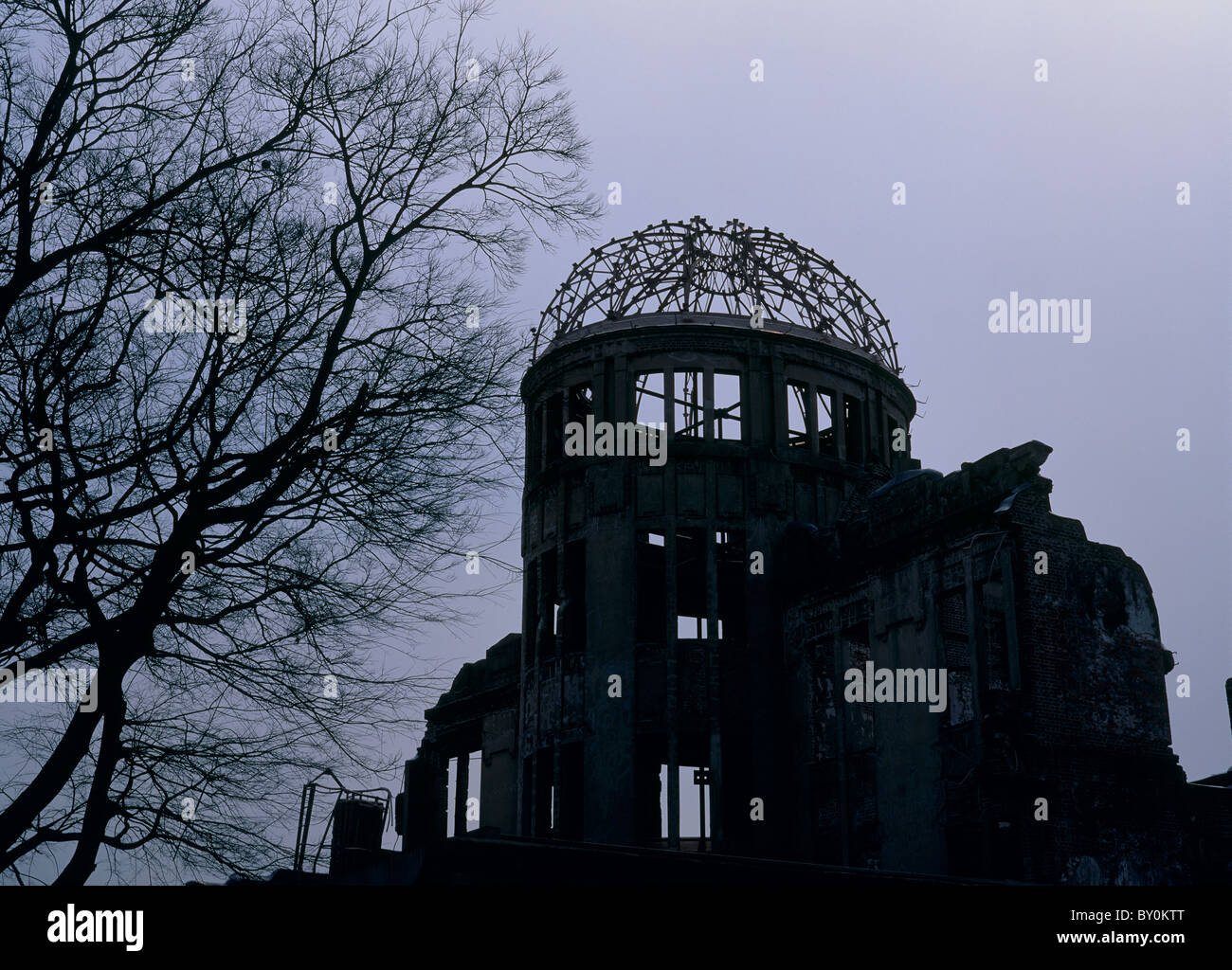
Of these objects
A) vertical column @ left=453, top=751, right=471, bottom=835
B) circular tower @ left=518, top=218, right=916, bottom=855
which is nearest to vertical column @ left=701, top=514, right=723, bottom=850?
circular tower @ left=518, top=218, right=916, bottom=855

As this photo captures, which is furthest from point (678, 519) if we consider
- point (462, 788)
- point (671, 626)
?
point (462, 788)

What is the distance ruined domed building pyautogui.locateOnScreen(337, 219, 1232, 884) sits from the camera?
20906 millimetres

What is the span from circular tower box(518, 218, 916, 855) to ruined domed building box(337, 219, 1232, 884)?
0.06m

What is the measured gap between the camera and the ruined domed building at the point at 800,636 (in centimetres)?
2091

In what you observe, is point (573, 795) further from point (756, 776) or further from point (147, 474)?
point (147, 474)

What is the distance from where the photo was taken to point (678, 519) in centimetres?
2695

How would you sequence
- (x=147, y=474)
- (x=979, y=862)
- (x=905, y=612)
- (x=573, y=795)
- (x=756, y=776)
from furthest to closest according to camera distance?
1. (x=573, y=795)
2. (x=756, y=776)
3. (x=905, y=612)
4. (x=979, y=862)
5. (x=147, y=474)

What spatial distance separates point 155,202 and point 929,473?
16.5 m

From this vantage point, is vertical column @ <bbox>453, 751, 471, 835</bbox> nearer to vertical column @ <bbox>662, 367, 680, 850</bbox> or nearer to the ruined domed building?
the ruined domed building

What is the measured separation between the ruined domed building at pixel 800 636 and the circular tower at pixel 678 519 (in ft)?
0.20

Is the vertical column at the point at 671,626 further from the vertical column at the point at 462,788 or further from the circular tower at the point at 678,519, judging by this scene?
the vertical column at the point at 462,788

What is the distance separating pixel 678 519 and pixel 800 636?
3439 millimetres
